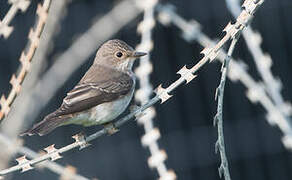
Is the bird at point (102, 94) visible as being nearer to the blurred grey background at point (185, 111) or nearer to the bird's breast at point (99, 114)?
the bird's breast at point (99, 114)

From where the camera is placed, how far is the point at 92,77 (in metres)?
4.11

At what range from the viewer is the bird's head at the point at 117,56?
440 centimetres

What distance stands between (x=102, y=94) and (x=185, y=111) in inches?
203

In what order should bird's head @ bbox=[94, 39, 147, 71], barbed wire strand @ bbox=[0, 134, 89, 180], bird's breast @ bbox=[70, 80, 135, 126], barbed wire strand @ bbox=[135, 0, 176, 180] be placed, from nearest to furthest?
barbed wire strand @ bbox=[0, 134, 89, 180], barbed wire strand @ bbox=[135, 0, 176, 180], bird's breast @ bbox=[70, 80, 135, 126], bird's head @ bbox=[94, 39, 147, 71]

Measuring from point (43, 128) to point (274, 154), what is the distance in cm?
550

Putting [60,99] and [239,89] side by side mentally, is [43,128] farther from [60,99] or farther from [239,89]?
[239,89]

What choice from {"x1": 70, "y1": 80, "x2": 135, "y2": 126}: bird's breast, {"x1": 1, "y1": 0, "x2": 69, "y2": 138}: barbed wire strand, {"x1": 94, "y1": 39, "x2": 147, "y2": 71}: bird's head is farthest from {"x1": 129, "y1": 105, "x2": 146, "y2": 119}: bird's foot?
{"x1": 94, "y1": 39, "x2": 147, "y2": 71}: bird's head

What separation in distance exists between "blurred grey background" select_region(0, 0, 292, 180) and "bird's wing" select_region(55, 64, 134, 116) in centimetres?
390

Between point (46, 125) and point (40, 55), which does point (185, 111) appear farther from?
point (46, 125)

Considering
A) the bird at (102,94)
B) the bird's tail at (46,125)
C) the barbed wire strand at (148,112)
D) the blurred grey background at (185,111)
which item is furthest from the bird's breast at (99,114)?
the blurred grey background at (185,111)

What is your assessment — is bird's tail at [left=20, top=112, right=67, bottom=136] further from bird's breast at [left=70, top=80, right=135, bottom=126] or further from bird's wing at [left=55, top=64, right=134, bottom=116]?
bird's breast at [left=70, top=80, right=135, bottom=126]

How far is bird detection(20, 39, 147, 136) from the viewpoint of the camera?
11.7 feet

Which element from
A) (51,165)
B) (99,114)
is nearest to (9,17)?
(51,165)

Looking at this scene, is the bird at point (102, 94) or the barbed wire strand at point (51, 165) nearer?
the barbed wire strand at point (51, 165)
